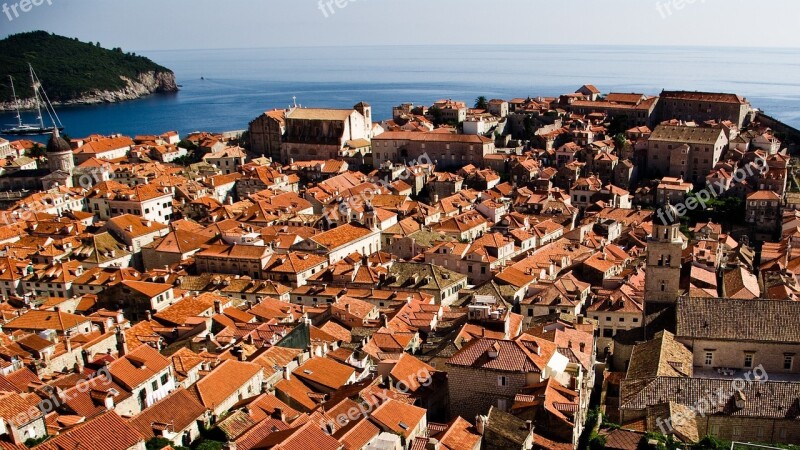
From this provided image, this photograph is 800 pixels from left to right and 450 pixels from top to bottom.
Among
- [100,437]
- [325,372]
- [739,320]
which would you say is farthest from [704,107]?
[100,437]

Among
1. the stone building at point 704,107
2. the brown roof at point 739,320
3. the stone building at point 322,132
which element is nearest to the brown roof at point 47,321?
the brown roof at point 739,320

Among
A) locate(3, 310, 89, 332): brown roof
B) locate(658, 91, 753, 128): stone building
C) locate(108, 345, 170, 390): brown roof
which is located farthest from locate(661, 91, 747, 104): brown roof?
locate(108, 345, 170, 390): brown roof

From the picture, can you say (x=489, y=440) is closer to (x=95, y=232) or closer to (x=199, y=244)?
(x=199, y=244)

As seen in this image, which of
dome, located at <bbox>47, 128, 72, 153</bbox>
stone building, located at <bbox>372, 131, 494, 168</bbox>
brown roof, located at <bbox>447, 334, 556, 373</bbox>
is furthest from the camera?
stone building, located at <bbox>372, 131, 494, 168</bbox>

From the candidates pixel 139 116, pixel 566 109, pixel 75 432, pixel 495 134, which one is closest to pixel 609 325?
pixel 75 432

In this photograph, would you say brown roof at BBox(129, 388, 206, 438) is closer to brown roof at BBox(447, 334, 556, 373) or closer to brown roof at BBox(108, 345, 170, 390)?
brown roof at BBox(108, 345, 170, 390)

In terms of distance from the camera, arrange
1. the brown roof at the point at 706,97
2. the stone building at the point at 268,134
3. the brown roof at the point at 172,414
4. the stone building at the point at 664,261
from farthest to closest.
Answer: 1. the stone building at the point at 268,134
2. the brown roof at the point at 706,97
3. the stone building at the point at 664,261
4. the brown roof at the point at 172,414

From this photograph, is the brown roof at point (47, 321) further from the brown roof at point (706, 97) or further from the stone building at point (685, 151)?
the brown roof at point (706, 97)

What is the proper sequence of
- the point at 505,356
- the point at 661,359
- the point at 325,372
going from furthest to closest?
the point at 325,372, the point at 661,359, the point at 505,356

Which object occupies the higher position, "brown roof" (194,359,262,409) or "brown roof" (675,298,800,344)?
"brown roof" (675,298,800,344)

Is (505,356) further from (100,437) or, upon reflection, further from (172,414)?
(100,437)

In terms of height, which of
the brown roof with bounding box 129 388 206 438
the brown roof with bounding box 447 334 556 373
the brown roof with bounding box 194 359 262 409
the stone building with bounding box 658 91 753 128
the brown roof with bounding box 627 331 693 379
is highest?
the stone building with bounding box 658 91 753 128
